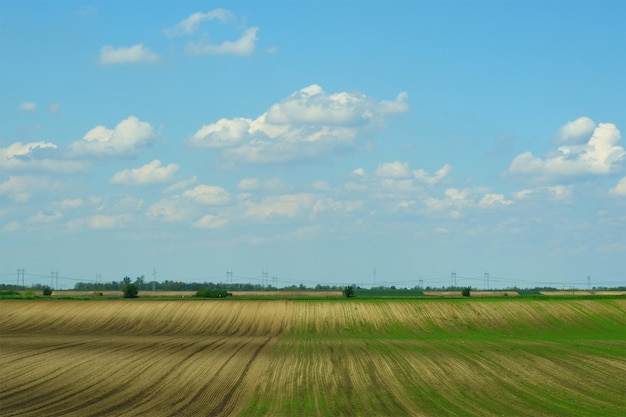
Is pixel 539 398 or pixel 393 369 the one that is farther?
pixel 393 369

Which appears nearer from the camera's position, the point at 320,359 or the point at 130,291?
the point at 320,359

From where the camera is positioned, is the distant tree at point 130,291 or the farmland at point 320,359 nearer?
the farmland at point 320,359

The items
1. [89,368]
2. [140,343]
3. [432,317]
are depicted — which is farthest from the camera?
[432,317]

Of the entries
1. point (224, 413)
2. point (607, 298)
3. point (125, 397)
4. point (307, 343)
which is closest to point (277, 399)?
point (224, 413)

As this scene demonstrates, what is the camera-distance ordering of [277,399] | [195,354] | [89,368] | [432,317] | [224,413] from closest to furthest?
[224,413], [277,399], [89,368], [195,354], [432,317]

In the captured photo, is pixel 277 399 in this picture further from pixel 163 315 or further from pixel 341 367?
pixel 163 315

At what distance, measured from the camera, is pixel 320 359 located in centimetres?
5581

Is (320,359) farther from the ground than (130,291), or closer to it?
closer to it

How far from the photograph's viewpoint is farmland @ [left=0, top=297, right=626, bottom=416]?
125ft

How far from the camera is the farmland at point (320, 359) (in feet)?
125

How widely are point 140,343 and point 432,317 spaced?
38.6m

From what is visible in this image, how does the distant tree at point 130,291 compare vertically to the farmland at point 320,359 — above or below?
above

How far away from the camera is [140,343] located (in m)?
68.5

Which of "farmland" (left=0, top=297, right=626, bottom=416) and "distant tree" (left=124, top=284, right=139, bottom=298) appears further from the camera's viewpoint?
"distant tree" (left=124, top=284, right=139, bottom=298)
